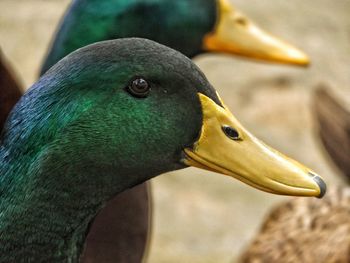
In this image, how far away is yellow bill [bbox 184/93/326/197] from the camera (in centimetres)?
193

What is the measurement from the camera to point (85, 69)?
6.18 feet

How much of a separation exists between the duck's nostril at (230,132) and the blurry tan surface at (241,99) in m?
2.34

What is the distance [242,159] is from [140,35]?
100 centimetres

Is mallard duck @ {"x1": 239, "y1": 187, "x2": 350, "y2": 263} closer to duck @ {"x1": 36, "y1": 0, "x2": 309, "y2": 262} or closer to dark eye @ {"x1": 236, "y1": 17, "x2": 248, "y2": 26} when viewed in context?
duck @ {"x1": 36, "y1": 0, "x2": 309, "y2": 262}

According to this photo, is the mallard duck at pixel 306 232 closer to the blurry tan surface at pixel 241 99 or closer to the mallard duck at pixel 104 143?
the blurry tan surface at pixel 241 99

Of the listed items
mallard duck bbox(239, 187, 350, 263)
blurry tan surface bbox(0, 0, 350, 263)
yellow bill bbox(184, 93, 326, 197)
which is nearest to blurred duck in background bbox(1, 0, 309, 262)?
mallard duck bbox(239, 187, 350, 263)

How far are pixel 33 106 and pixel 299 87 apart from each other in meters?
3.53

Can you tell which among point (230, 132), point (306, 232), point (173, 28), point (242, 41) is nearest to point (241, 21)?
point (242, 41)

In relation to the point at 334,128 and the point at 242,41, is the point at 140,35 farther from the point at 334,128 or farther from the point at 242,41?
the point at 334,128

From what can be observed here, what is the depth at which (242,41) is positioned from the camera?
3.10 m

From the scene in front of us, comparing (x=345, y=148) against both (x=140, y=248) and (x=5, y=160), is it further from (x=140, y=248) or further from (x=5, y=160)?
(x=5, y=160)

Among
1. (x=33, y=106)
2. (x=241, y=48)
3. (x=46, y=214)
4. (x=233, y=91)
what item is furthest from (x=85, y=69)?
(x=233, y=91)

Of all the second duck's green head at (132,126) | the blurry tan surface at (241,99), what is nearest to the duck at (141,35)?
the second duck's green head at (132,126)

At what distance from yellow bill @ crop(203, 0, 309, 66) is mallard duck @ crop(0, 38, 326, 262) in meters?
1.12
